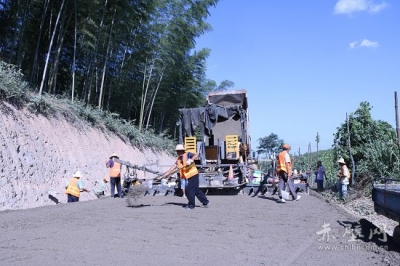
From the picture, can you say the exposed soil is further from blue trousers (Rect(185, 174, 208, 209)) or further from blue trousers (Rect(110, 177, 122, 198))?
blue trousers (Rect(110, 177, 122, 198))

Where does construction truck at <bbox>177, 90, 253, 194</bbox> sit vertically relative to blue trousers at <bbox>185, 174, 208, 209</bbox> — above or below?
above

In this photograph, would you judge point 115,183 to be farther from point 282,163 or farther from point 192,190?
point 282,163

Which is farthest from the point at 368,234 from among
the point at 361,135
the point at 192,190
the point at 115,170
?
the point at 361,135

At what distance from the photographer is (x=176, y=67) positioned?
22.7m

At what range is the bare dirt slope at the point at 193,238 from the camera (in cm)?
405

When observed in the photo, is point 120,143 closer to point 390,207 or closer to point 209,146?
point 209,146

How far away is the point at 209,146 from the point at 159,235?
7.25m

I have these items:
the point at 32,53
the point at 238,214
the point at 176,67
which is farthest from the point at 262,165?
the point at 238,214

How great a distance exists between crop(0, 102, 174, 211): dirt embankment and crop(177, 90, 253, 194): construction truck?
3990 millimetres

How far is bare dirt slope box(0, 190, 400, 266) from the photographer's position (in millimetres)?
4051

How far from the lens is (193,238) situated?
5.02 meters

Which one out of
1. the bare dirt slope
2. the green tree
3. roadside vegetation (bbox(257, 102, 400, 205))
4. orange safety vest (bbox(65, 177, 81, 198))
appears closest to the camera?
the bare dirt slope

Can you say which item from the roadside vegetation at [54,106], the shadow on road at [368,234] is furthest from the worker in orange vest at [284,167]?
the roadside vegetation at [54,106]

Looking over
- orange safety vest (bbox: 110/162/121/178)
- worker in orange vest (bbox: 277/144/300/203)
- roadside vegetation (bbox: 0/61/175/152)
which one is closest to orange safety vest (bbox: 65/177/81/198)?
orange safety vest (bbox: 110/162/121/178)
